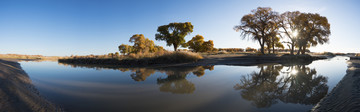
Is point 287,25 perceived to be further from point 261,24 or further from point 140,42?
point 140,42

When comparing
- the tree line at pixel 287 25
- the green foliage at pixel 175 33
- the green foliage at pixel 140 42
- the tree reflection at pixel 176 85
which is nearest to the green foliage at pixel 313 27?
the tree line at pixel 287 25

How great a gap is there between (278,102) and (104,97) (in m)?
3.36

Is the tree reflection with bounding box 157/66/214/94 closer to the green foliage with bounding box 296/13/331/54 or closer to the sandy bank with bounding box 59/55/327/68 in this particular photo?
the sandy bank with bounding box 59/55/327/68

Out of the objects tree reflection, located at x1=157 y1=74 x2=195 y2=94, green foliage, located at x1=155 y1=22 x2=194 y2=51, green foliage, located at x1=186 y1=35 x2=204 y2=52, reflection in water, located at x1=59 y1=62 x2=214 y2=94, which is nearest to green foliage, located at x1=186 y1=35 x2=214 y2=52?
green foliage, located at x1=186 y1=35 x2=204 y2=52

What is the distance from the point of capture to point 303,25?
22984 millimetres

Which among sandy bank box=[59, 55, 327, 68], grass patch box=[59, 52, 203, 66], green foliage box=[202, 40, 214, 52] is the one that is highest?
green foliage box=[202, 40, 214, 52]

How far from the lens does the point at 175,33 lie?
32344 millimetres

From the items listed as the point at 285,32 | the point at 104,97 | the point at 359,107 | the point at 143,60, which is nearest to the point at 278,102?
the point at 359,107

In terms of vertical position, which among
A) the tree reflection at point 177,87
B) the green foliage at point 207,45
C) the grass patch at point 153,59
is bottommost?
the tree reflection at point 177,87

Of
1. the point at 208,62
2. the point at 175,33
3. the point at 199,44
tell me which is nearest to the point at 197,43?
the point at 199,44

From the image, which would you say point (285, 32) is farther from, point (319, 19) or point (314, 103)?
point (314, 103)

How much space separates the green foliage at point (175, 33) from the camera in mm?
31781

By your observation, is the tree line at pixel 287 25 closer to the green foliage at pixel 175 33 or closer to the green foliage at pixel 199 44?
the green foliage at pixel 175 33

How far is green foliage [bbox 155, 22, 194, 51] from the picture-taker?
104 feet
